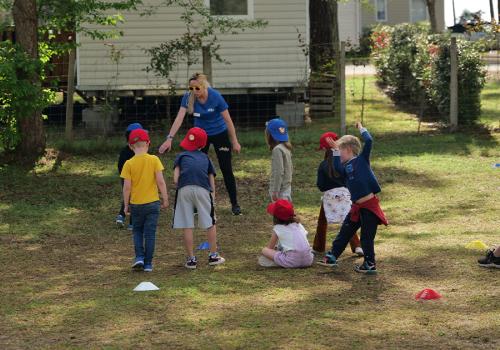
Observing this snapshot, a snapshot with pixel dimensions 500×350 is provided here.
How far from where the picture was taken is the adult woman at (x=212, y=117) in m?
11.9

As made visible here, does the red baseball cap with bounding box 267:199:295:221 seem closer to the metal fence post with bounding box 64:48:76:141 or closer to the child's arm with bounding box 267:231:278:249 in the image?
the child's arm with bounding box 267:231:278:249

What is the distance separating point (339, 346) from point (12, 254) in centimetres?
489

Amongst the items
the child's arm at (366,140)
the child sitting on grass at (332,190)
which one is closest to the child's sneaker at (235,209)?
the child sitting on grass at (332,190)

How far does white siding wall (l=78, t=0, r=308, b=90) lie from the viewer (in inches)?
830

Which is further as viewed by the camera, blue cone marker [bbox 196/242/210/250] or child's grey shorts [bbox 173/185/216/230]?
blue cone marker [bbox 196/242/210/250]

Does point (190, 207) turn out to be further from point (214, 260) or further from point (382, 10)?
point (382, 10)

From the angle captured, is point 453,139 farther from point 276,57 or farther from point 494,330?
point 494,330

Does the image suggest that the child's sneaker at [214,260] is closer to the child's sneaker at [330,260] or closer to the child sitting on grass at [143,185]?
the child sitting on grass at [143,185]

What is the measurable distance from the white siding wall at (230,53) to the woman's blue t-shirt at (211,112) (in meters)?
8.79

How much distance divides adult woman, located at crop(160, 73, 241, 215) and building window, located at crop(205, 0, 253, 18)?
929 centimetres

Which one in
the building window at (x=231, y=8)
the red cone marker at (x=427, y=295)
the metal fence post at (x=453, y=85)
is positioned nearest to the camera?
the red cone marker at (x=427, y=295)

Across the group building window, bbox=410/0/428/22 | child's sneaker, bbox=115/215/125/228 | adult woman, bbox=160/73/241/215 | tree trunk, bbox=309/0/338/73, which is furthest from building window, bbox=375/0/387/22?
child's sneaker, bbox=115/215/125/228

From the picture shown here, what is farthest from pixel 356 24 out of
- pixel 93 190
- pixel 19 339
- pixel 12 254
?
pixel 19 339

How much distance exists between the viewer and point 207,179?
9547mm
